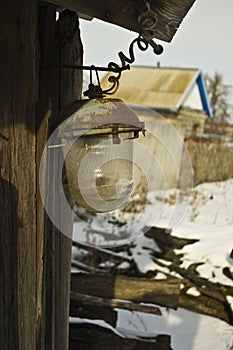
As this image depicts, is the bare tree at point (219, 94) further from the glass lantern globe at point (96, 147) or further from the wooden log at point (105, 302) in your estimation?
the glass lantern globe at point (96, 147)

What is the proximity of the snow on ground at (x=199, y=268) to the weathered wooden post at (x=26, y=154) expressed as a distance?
2.10m

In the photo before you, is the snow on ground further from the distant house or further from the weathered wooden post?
the distant house

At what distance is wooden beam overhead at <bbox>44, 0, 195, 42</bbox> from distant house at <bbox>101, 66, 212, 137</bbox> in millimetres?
15928

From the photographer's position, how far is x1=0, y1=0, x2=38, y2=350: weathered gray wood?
4.69 ft

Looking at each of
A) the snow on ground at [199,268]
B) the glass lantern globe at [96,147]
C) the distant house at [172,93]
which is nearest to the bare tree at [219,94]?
the distant house at [172,93]

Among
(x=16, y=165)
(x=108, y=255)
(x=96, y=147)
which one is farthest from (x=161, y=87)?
(x=16, y=165)

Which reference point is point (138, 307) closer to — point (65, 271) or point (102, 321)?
point (102, 321)

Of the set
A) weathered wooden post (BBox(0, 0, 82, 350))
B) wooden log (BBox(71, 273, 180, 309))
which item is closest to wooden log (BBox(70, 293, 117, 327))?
wooden log (BBox(71, 273, 180, 309))

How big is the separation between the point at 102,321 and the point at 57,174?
2.06 metres

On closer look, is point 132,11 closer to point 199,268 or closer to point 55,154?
point 55,154

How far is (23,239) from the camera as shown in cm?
158

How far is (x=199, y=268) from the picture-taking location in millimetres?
5777

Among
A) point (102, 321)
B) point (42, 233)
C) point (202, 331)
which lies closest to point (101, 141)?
point (42, 233)

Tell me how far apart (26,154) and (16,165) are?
0.21 ft
